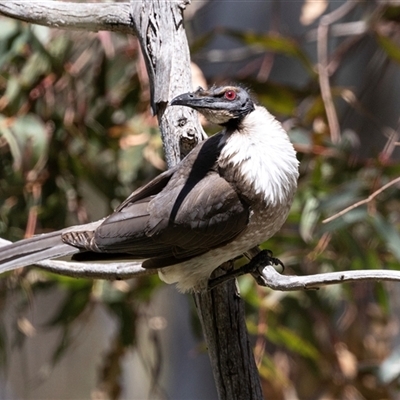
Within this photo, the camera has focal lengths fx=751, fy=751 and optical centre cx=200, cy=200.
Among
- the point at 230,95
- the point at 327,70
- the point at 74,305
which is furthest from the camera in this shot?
the point at 327,70

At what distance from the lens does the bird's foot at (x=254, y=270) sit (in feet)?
5.54

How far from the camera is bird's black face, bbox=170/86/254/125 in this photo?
1695 millimetres

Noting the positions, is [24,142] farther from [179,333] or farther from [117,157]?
[179,333]

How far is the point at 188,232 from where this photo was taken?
1.81m

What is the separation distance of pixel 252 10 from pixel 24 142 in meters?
1.54

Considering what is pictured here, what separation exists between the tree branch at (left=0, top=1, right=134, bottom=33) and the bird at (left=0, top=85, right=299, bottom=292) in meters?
0.34

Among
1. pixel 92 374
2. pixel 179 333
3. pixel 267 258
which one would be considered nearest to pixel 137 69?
pixel 267 258

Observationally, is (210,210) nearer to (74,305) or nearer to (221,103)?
(221,103)

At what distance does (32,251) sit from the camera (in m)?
1.81

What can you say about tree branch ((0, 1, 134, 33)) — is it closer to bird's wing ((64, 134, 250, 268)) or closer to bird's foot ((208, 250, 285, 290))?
bird's wing ((64, 134, 250, 268))

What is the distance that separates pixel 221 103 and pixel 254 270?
1.32ft

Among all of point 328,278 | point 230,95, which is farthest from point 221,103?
point 328,278

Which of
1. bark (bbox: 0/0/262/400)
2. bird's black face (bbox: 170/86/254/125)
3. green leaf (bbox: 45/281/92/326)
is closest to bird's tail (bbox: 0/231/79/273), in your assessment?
bark (bbox: 0/0/262/400)

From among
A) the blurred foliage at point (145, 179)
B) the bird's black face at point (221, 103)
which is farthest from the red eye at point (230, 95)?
the blurred foliage at point (145, 179)
